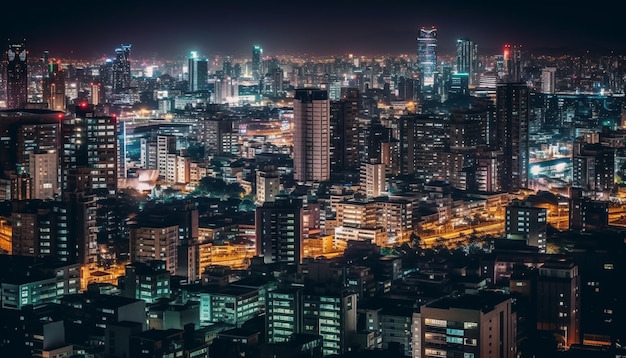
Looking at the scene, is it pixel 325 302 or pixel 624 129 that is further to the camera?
pixel 624 129

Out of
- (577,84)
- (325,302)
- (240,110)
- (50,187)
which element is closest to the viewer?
(325,302)

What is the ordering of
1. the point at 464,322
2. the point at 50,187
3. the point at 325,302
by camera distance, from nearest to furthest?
1. the point at 464,322
2. the point at 325,302
3. the point at 50,187

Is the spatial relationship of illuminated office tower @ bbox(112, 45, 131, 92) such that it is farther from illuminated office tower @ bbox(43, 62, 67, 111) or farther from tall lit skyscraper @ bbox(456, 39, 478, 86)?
tall lit skyscraper @ bbox(456, 39, 478, 86)

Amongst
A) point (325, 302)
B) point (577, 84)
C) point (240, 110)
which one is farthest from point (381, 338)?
point (577, 84)

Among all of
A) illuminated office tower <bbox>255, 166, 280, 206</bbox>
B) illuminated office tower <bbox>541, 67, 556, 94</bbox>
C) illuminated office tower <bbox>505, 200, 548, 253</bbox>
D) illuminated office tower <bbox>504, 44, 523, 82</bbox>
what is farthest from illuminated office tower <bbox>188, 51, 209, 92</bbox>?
illuminated office tower <bbox>505, 200, 548, 253</bbox>

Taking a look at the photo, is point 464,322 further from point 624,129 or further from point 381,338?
point 624,129

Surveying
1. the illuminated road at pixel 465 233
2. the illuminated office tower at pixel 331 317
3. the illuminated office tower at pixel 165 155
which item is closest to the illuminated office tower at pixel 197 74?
the illuminated office tower at pixel 165 155

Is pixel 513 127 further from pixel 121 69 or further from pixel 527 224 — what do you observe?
pixel 121 69

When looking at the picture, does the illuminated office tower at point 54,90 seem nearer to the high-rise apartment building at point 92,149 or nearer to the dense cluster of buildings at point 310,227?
the dense cluster of buildings at point 310,227

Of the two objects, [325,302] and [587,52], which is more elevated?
[587,52]
